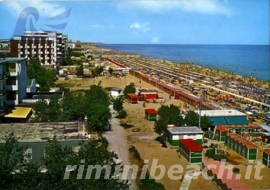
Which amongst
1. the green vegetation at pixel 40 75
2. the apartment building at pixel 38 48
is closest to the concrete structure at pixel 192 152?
the green vegetation at pixel 40 75

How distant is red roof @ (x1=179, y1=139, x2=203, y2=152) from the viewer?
33.6ft

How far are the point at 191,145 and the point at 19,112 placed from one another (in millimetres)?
5901

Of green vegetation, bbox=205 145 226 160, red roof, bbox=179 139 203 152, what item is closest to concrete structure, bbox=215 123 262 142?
green vegetation, bbox=205 145 226 160

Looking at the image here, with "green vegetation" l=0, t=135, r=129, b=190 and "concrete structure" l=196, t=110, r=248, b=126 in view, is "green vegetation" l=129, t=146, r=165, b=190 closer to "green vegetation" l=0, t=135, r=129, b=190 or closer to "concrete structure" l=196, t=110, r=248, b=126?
"green vegetation" l=0, t=135, r=129, b=190

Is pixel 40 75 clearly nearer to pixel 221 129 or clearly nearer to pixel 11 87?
pixel 11 87

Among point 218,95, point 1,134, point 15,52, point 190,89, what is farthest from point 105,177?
point 15,52

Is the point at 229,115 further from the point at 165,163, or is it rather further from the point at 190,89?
the point at 190,89

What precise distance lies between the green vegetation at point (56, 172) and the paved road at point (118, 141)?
4364 millimetres

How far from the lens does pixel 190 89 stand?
28.1m

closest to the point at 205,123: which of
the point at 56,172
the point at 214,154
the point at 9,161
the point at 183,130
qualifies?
the point at 183,130

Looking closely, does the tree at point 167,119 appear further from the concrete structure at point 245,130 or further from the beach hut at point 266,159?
the beach hut at point 266,159

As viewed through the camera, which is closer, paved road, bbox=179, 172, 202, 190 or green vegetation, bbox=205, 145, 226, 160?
paved road, bbox=179, 172, 202, 190

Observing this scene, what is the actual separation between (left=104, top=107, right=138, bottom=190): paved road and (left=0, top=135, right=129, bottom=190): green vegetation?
14.3 feet

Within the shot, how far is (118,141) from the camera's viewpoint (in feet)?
40.1
